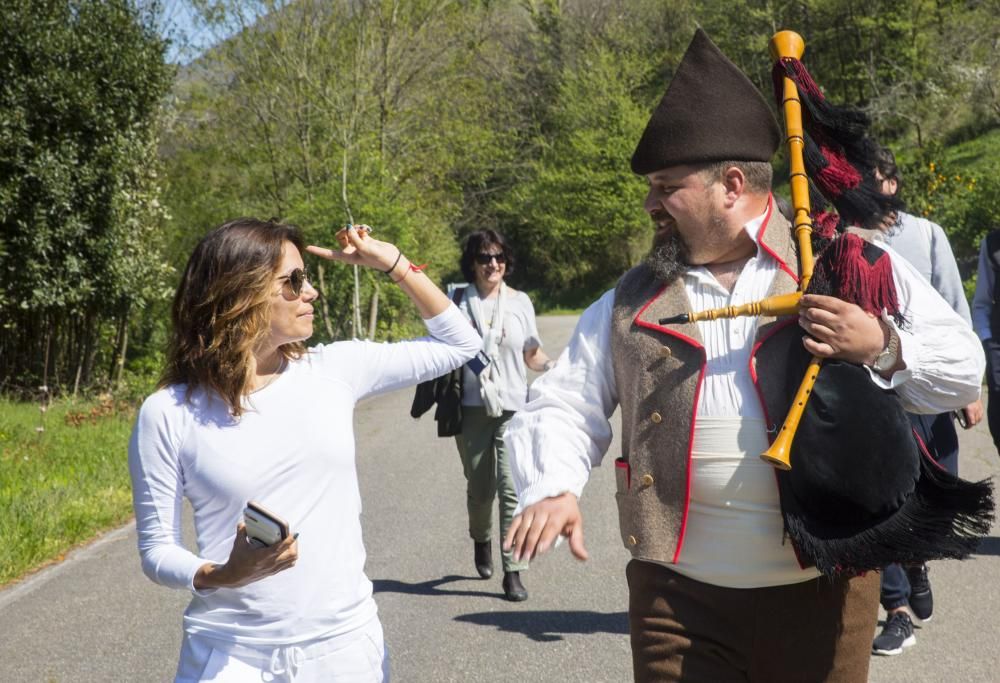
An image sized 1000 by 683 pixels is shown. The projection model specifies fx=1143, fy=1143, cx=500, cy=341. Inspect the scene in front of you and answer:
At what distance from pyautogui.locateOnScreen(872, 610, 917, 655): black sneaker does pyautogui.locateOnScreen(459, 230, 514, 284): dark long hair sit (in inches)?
119

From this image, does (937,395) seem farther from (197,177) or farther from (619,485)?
(197,177)

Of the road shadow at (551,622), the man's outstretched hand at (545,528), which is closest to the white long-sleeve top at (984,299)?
the road shadow at (551,622)

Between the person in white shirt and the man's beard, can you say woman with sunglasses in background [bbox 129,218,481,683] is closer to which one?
the man's beard

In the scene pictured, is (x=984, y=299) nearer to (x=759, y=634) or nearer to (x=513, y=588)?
(x=513, y=588)

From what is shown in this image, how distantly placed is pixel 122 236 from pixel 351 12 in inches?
364

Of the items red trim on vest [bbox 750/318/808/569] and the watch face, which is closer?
the watch face

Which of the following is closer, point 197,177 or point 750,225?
point 750,225

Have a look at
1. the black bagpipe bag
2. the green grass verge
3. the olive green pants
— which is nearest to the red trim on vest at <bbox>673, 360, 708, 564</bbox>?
the black bagpipe bag

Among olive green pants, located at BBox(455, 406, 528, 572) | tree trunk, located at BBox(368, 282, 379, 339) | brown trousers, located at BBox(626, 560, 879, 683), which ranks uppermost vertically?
brown trousers, located at BBox(626, 560, 879, 683)

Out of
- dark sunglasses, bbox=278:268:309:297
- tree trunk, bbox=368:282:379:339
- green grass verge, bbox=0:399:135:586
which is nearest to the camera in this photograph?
dark sunglasses, bbox=278:268:309:297

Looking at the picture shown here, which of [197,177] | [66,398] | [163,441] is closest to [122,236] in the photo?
[66,398]

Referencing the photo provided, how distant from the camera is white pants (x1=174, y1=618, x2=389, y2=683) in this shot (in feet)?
9.04

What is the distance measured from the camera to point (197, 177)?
23.4 m

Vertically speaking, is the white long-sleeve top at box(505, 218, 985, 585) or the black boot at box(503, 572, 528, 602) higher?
the white long-sleeve top at box(505, 218, 985, 585)
